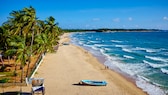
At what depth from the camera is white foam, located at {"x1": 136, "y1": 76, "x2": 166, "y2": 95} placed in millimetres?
26719

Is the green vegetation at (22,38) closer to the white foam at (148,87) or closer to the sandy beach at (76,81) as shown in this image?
the sandy beach at (76,81)

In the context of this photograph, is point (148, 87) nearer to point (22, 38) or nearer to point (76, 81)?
point (76, 81)

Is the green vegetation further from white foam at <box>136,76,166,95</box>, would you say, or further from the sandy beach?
white foam at <box>136,76,166,95</box>

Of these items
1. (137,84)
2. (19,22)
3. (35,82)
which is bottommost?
(137,84)

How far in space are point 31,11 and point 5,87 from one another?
26.9 ft

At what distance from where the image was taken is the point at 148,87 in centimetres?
2873

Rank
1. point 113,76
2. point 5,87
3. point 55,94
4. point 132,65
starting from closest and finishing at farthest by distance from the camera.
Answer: point 55,94
point 5,87
point 113,76
point 132,65

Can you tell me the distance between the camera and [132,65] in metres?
42.4

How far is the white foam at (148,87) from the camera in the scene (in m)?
26.7

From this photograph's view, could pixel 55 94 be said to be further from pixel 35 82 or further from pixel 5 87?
pixel 5 87

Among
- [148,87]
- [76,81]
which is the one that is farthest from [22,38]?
[148,87]

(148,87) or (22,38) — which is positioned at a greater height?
(22,38)

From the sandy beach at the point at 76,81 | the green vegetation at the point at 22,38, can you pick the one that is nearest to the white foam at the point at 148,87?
the sandy beach at the point at 76,81

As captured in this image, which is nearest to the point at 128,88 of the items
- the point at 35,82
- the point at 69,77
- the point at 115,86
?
the point at 115,86
